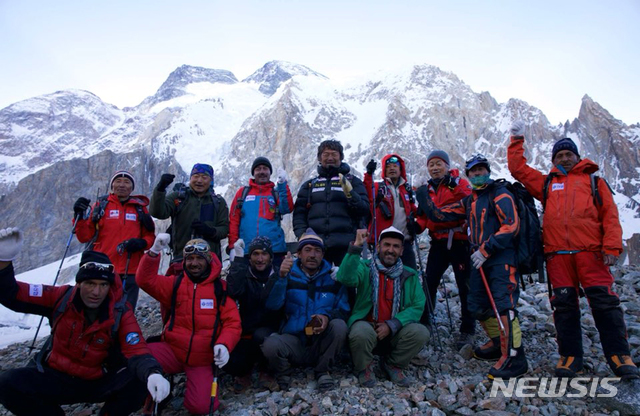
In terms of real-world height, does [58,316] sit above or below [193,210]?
below

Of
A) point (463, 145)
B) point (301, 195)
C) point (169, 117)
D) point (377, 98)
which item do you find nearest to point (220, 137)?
point (169, 117)

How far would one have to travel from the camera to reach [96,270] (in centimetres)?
423

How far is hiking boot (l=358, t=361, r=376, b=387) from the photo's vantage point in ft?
16.0

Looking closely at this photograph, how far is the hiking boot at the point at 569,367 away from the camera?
488cm

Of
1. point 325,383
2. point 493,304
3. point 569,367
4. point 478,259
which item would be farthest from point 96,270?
point 569,367

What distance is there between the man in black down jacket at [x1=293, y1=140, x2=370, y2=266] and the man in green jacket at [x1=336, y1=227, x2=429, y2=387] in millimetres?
898

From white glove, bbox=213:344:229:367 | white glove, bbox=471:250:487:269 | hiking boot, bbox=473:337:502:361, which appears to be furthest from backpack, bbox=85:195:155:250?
hiking boot, bbox=473:337:502:361

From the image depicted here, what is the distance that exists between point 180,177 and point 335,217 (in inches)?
5426

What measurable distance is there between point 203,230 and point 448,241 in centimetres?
423

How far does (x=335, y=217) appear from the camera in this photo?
6.39 m

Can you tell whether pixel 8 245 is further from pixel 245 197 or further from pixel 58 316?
pixel 245 197

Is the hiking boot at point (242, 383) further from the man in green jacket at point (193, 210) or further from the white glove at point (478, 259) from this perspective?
the white glove at point (478, 259)

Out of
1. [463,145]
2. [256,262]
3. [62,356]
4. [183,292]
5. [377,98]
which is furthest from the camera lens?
[377,98]

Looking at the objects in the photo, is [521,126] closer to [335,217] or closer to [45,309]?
[335,217]
